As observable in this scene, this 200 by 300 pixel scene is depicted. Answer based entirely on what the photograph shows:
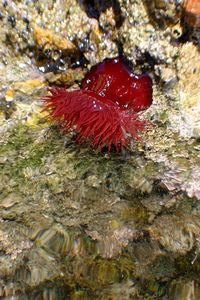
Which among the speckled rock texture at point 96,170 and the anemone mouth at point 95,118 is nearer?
the speckled rock texture at point 96,170

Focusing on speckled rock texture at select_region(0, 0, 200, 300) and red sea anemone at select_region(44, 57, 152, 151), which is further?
red sea anemone at select_region(44, 57, 152, 151)

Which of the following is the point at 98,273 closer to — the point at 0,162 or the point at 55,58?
the point at 0,162

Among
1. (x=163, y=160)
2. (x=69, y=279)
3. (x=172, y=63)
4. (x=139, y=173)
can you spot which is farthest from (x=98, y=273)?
(x=172, y=63)

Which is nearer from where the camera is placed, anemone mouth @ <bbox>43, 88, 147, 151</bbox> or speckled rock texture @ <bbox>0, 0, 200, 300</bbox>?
speckled rock texture @ <bbox>0, 0, 200, 300</bbox>

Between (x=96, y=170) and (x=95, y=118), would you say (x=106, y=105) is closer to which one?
(x=95, y=118)

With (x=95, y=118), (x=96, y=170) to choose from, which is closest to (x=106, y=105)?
(x=95, y=118)
